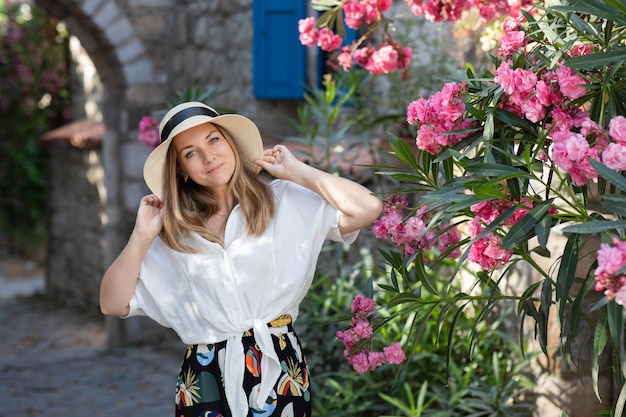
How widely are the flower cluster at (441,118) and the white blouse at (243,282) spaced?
0.43m

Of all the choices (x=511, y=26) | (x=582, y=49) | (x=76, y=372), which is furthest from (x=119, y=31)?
(x=582, y=49)

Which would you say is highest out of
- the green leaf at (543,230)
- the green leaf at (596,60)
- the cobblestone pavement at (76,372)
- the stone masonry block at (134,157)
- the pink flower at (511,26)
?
the pink flower at (511,26)

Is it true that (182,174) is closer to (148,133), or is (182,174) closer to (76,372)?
(148,133)

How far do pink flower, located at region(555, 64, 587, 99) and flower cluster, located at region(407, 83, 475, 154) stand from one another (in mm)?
252

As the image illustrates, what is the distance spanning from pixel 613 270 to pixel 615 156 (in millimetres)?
263

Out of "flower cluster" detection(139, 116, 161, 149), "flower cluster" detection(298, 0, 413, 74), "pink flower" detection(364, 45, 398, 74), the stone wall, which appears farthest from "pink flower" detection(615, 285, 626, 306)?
the stone wall

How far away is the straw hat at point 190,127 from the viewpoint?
2.59 metres

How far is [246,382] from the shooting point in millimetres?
2547

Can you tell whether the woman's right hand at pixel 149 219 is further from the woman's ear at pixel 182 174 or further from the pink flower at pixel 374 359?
the pink flower at pixel 374 359

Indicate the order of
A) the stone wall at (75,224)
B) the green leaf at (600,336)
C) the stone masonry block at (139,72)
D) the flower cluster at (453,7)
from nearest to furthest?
the green leaf at (600,336)
the flower cluster at (453,7)
the stone masonry block at (139,72)
the stone wall at (75,224)

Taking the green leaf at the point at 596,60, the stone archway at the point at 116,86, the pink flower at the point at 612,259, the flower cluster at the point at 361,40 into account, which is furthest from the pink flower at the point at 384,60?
the stone archway at the point at 116,86

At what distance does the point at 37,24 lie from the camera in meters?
11.4

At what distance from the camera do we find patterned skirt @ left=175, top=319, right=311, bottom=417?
2.55 m

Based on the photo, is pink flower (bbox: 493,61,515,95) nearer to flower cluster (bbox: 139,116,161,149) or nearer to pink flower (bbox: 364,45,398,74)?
pink flower (bbox: 364,45,398,74)
